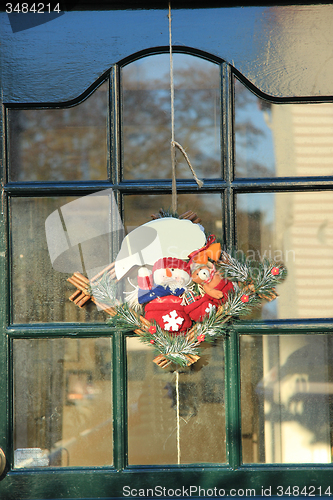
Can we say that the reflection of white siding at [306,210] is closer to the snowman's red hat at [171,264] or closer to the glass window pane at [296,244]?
the glass window pane at [296,244]

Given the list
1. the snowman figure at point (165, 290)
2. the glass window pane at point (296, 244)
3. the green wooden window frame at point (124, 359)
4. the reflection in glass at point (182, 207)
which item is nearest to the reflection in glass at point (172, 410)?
the green wooden window frame at point (124, 359)

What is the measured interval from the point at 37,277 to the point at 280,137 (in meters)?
1.12

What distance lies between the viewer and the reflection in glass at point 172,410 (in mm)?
1652

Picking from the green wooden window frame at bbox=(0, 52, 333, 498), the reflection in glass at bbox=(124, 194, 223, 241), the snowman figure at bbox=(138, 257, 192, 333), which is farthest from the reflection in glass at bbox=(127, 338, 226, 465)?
the reflection in glass at bbox=(124, 194, 223, 241)

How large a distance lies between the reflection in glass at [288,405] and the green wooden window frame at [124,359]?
0.04 m

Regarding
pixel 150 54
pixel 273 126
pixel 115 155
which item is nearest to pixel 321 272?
pixel 273 126

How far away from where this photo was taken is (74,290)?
5.53 ft

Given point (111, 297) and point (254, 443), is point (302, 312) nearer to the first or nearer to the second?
point (254, 443)

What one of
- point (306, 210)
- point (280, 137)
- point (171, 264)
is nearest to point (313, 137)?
point (280, 137)

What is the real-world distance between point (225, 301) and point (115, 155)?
72cm

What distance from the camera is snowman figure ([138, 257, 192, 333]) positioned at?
1510mm

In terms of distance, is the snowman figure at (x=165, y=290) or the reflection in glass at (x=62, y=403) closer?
the snowman figure at (x=165, y=290)

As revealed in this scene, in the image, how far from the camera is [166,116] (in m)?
1.72

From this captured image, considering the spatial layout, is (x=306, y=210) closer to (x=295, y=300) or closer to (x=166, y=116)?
(x=295, y=300)
